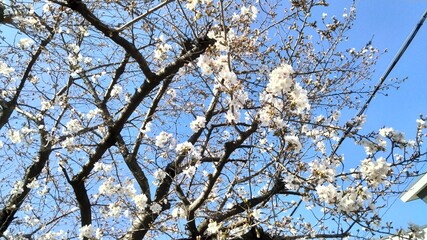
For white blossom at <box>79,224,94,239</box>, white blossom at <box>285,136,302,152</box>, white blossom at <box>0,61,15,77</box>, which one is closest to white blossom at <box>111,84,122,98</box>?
white blossom at <box>0,61,15,77</box>

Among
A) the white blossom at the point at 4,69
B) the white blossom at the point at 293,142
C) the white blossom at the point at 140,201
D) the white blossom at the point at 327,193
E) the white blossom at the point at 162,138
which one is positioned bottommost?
the white blossom at the point at 327,193

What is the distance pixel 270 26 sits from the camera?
4.84 m

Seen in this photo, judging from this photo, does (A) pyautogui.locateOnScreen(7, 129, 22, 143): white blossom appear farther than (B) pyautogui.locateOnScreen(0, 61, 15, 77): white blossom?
Yes

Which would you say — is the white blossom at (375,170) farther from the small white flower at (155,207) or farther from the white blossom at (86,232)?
the white blossom at (86,232)

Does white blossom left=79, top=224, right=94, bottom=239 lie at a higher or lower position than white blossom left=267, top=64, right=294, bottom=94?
higher

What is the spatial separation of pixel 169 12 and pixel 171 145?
136 centimetres

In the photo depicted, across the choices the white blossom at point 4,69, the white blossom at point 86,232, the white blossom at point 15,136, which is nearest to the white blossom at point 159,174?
the white blossom at point 86,232

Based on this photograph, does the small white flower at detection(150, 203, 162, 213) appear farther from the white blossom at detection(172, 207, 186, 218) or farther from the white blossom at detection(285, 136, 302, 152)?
the white blossom at detection(285, 136, 302, 152)

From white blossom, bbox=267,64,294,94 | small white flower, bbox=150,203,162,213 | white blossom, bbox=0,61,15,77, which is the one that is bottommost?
white blossom, bbox=267,64,294,94

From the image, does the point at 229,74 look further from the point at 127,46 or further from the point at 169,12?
the point at 127,46

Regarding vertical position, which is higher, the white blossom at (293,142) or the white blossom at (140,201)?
the white blossom at (140,201)

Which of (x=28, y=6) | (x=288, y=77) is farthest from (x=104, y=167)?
(x=288, y=77)

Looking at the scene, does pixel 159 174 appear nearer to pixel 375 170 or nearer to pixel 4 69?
pixel 4 69

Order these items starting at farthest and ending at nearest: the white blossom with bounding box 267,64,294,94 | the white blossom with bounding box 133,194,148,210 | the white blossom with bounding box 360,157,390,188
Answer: the white blossom with bounding box 133,194,148,210, the white blossom with bounding box 360,157,390,188, the white blossom with bounding box 267,64,294,94
